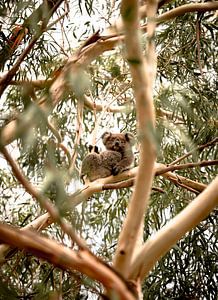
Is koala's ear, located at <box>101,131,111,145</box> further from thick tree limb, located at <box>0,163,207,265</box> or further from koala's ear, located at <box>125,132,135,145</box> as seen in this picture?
thick tree limb, located at <box>0,163,207,265</box>

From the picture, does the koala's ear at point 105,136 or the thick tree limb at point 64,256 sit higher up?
the koala's ear at point 105,136

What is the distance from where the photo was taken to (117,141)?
4.12m

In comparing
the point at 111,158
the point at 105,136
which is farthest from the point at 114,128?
the point at 111,158

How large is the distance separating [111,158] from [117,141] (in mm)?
177

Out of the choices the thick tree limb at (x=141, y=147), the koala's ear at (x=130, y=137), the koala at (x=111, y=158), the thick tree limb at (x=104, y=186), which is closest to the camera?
the thick tree limb at (x=141, y=147)

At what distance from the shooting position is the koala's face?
4.02 metres

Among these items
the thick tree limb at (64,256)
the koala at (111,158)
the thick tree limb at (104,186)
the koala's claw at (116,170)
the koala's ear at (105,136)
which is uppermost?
the koala's ear at (105,136)

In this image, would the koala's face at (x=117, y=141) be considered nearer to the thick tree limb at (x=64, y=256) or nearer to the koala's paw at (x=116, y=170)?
the koala's paw at (x=116, y=170)

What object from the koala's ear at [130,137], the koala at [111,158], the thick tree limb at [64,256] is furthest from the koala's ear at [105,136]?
the thick tree limb at [64,256]

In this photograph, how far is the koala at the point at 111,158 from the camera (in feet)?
12.5

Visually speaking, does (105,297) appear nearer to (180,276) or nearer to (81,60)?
(81,60)

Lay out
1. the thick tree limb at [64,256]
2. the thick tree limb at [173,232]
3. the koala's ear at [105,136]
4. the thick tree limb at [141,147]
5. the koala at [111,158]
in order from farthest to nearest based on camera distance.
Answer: the koala's ear at [105,136] → the koala at [111,158] → the thick tree limb at [173,232] → the thick tree limb at [141,147] → the thick tree limb at [64,256]

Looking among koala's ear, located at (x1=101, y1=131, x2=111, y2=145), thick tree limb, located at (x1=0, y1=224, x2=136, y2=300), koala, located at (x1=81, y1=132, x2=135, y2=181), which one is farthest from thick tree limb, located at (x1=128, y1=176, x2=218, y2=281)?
koala's ear, located at (x1=101, y1=131, x2=111, y2=145)

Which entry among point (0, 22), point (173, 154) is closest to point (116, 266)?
point (0, 22)
